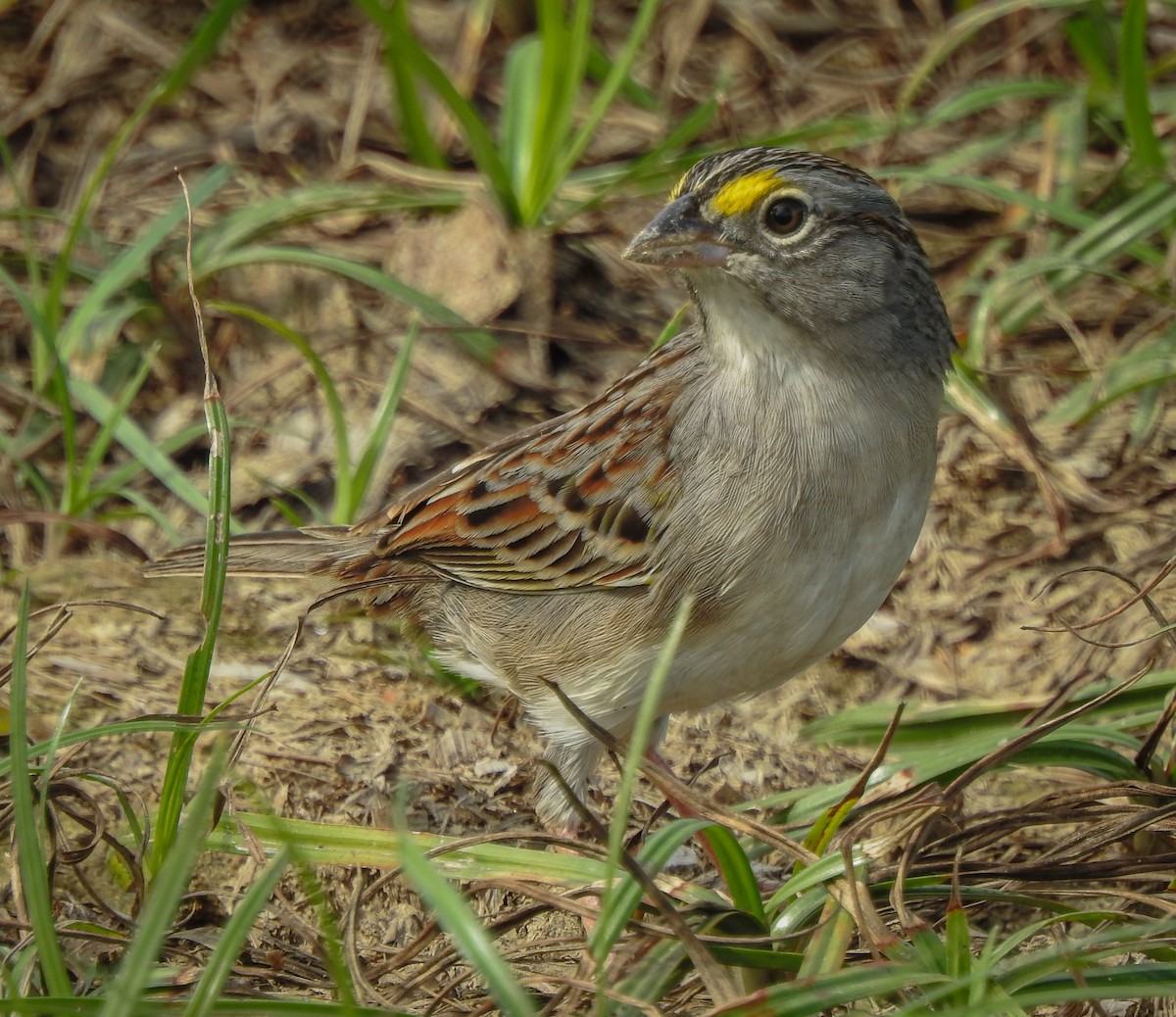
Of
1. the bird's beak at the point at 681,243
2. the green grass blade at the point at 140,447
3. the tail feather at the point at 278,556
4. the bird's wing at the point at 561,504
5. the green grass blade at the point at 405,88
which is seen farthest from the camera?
the green grass blade at the point at 405,88

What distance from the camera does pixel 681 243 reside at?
3.87m

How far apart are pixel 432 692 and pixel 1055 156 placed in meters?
3.23

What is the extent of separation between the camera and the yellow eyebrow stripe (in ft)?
12.8

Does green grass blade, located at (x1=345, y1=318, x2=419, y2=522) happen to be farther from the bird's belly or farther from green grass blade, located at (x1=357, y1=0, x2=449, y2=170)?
the bird's belly

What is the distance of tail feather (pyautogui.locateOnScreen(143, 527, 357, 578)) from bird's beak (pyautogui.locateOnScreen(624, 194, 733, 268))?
4.64 feet

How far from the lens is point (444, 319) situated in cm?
590

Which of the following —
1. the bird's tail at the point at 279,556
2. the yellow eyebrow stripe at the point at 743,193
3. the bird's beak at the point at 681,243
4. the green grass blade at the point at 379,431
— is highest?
the yellow eyebrow stripe at the point at 743,193

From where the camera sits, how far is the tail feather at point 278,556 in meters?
4.80

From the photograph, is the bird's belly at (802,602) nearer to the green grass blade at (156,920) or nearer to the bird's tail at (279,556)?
the bird's tail at (279,556)

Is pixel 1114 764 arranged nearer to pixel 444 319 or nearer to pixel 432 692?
pixel 432 692

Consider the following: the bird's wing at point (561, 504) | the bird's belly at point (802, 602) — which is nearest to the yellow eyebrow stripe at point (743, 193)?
the bird's wing at point (561, 504)

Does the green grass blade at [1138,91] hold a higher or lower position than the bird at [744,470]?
higher

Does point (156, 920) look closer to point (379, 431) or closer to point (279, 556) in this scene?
point (279, 556)

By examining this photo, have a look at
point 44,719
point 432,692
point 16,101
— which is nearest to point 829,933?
point 432,692
